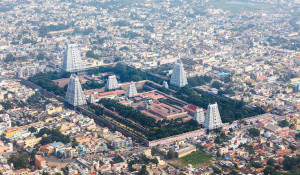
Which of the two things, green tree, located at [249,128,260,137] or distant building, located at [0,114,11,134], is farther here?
distant building, located at [0,114,11,134]

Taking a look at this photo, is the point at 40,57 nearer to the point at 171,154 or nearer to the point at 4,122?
the point at 4,122

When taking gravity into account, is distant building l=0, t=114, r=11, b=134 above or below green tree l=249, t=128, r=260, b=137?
below

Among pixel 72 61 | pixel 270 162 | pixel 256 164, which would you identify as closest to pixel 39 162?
pixel 256 164

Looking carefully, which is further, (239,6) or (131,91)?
(239,6)

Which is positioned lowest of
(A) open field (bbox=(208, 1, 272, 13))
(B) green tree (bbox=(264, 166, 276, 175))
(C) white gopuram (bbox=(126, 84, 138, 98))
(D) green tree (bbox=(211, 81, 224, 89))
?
(A) open field (bbox=(208, 1, 272, 13))

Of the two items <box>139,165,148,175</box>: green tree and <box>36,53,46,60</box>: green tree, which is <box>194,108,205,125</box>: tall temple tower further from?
<box>36,53,46,60</box>: green tree

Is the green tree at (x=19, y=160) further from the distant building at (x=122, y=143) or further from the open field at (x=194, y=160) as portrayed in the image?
the open field at (x=194, y=160)

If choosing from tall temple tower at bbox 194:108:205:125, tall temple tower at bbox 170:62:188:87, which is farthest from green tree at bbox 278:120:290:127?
tall temple tower at bbox 170:62:188:87

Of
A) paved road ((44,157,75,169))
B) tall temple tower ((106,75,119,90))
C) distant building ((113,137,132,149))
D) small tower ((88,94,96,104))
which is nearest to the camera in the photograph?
paved road ((44,157,75,169))
